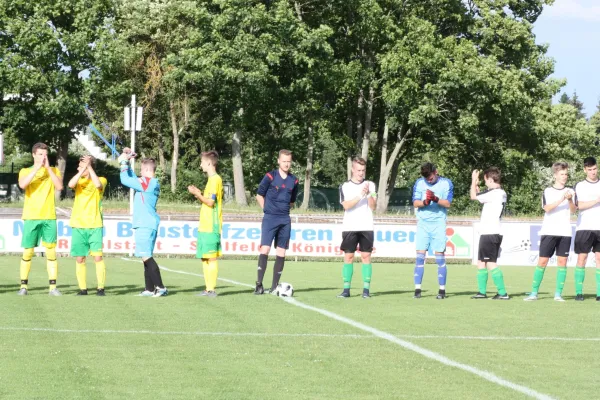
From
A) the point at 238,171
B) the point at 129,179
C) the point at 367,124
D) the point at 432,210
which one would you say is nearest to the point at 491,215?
the point at 432,210

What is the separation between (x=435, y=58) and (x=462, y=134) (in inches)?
229

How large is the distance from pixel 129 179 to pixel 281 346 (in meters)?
5.41

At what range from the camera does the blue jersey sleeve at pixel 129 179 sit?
14.2 m

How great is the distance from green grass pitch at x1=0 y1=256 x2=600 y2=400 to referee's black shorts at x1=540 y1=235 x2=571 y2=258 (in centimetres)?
76

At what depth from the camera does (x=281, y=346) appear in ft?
31.8

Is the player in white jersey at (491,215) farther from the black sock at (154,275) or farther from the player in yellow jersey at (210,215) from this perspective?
the black sock at (154,275)

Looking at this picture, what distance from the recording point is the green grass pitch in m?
7.53

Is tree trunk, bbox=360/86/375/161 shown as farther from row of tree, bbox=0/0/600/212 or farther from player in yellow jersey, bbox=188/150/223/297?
player in yellow jersey, bbox=188/150/223/297

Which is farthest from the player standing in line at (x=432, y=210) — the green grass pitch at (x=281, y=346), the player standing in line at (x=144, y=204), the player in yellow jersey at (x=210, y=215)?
the player standing in line at (x=144, y=204)

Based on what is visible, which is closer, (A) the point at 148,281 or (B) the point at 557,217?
(A) the point at 148,281

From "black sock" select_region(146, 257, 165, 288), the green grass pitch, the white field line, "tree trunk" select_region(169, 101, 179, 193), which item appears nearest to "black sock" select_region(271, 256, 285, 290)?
the green grass pitch

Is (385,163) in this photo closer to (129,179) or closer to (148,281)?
(148,281)

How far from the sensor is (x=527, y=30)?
186 ft

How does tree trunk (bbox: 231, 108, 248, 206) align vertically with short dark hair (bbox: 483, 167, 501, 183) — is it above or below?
above
